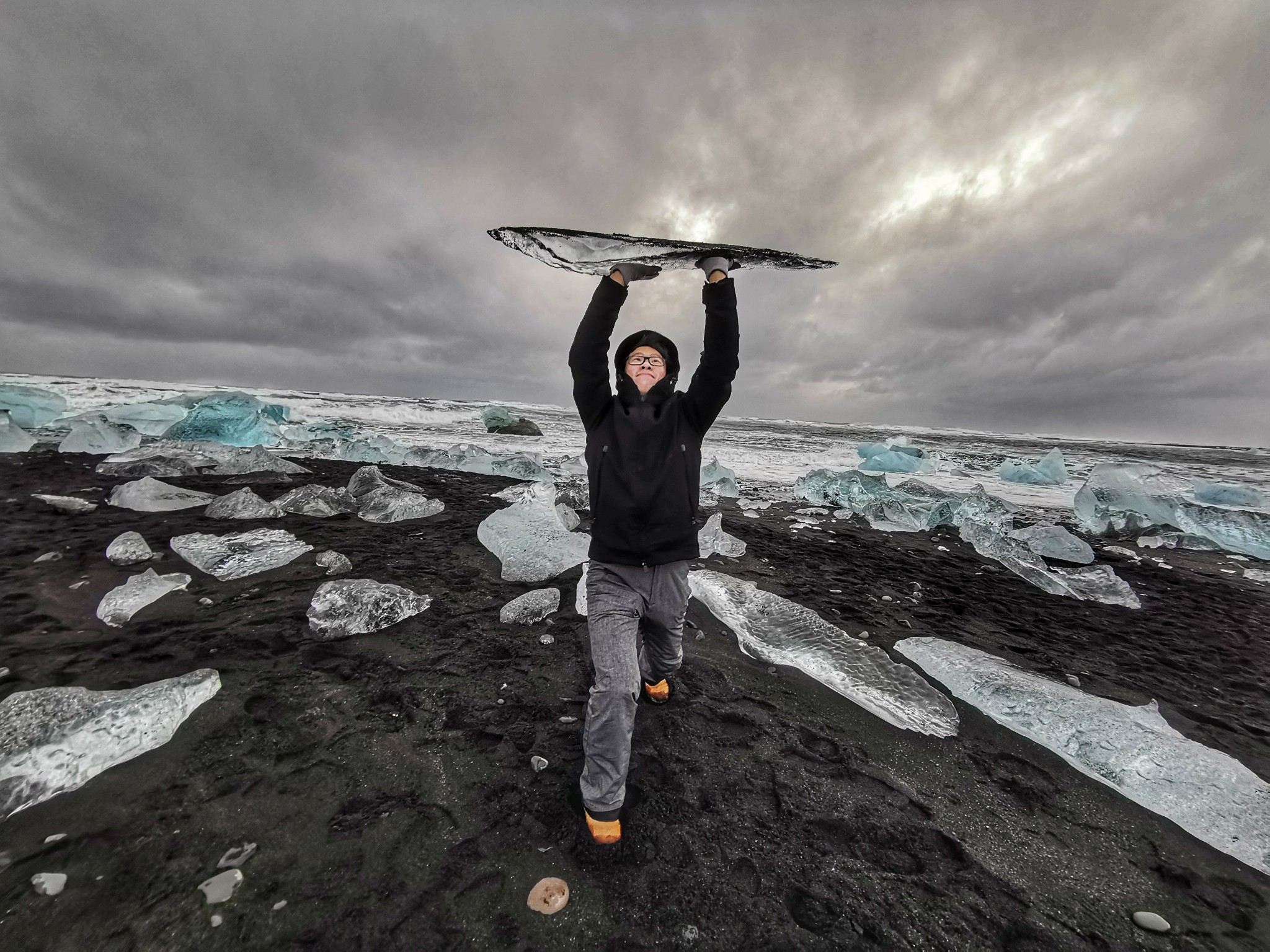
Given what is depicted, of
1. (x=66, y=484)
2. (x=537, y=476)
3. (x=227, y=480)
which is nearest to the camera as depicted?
(x=66, y=484)

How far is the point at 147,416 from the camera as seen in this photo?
10.2m

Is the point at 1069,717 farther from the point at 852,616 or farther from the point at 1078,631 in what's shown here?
the point at 1078,631

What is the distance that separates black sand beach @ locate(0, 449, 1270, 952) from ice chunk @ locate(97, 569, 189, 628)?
66 millimetres

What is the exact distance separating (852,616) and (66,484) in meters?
8.25

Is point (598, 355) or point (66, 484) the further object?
point (66, 484)

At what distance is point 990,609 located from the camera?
3416 millimetres

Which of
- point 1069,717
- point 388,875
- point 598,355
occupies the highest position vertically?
point 598,355

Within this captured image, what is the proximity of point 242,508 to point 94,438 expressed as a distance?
6119mm

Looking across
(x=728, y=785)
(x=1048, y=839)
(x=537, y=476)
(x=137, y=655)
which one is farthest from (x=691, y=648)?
(x=537, y=476)

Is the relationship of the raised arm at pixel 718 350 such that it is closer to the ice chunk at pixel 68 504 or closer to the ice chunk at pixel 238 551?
the ice chunk at pixel 238 551

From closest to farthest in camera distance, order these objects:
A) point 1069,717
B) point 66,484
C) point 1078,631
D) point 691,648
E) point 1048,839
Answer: point 1048,839, point 1069,717, point 691,648, point 1078,631, point 66,484

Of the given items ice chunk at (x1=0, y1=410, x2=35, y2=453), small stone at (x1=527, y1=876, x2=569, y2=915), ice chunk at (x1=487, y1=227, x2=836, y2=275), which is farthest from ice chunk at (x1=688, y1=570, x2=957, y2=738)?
ice chunk at (x1=0, y1=410, x2=35, y2=453)

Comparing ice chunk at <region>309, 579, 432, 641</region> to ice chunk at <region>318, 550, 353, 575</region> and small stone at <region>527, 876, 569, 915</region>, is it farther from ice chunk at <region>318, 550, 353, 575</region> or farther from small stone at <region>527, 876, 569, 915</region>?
small stone at <region>527, 876, 569, 915</region>

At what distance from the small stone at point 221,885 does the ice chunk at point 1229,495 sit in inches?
472
